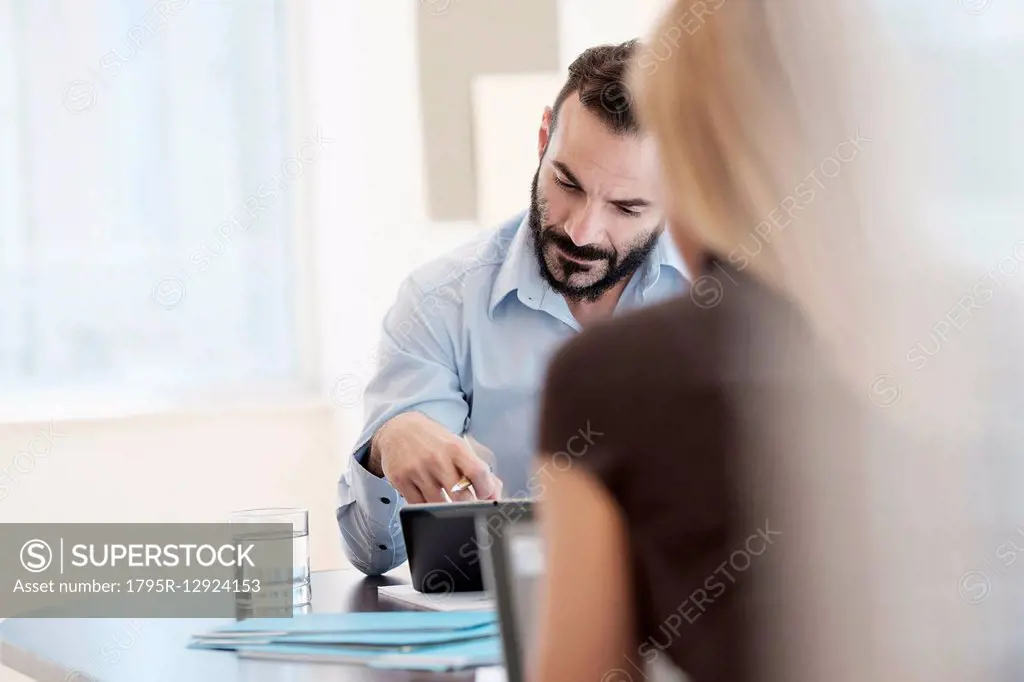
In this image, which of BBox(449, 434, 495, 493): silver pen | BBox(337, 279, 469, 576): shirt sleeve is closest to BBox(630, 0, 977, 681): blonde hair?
BBox(337, 279, 469, 576): shirt sleeve

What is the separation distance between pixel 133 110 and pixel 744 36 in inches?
128

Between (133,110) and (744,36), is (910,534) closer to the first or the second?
(744,36)

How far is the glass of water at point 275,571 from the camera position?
134 centimetres

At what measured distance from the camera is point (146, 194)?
3420 mm

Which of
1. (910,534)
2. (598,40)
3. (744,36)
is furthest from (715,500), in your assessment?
(598,40)

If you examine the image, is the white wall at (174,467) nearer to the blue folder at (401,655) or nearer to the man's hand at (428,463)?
the man's hand at (428,463)

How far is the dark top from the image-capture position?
45 cm

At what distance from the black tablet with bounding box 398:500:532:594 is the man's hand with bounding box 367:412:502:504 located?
8.1 inches

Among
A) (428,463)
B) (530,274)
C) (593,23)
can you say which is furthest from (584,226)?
(593,23)

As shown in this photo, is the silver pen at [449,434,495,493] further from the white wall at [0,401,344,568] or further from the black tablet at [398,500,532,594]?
the white wall at [0,401,344,568]

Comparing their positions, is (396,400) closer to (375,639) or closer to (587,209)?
(587,209)

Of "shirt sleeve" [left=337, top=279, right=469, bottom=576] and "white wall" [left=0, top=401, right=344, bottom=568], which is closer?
"shirt sleeve" [left=337, top=279, right=469, bottom=576]

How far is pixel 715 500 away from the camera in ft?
1.65

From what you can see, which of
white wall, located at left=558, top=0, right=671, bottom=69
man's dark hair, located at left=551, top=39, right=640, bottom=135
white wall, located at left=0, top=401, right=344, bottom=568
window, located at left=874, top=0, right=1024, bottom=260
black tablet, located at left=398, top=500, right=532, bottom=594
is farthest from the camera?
white wall, located at left=558, top=0, right=671, bottom=69
